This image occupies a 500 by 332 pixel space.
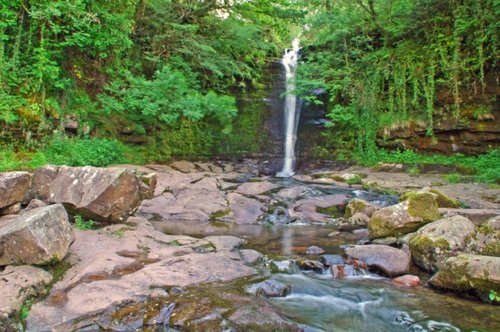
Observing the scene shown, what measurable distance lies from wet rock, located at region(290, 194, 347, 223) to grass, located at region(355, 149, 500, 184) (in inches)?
146

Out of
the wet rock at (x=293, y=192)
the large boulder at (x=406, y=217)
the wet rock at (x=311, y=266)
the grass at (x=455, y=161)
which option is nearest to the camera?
the wet rock at (x=311, y=266)

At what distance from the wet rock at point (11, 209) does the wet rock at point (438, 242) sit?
589cm

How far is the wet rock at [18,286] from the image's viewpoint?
10.6ft

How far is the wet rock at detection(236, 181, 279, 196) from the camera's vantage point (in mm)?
9422

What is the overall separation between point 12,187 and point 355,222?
602 centimetres

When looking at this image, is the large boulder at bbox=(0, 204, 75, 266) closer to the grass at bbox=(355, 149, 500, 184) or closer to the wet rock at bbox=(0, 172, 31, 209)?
the wet rock at bbox=(0, 172, 31, 209)

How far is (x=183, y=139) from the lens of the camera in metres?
14.1

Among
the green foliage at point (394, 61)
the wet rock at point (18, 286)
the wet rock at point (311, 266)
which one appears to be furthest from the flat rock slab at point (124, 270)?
the green foliage at point (394, 61)

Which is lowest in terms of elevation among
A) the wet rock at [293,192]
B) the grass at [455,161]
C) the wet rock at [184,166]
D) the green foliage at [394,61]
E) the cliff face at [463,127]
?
the wet rock at [293,192]

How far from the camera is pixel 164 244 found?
17.8 feet

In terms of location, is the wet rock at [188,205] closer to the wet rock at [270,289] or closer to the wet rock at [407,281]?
the wet rock at [270,289]

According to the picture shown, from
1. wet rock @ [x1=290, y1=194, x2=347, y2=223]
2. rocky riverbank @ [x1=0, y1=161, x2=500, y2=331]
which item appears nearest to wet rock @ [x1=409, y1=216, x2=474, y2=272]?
rocky riverbank @ [x1=0, y1=161, x2=500, y2=331]

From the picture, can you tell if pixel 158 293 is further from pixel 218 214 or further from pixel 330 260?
pixel 218 214

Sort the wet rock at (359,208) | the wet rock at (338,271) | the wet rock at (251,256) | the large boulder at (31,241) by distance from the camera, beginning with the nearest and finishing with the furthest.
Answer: the large boulder at (31,241)
the wet rock at (338,271)
the wet rock at (251,256)
the wet rock at (359,208)
